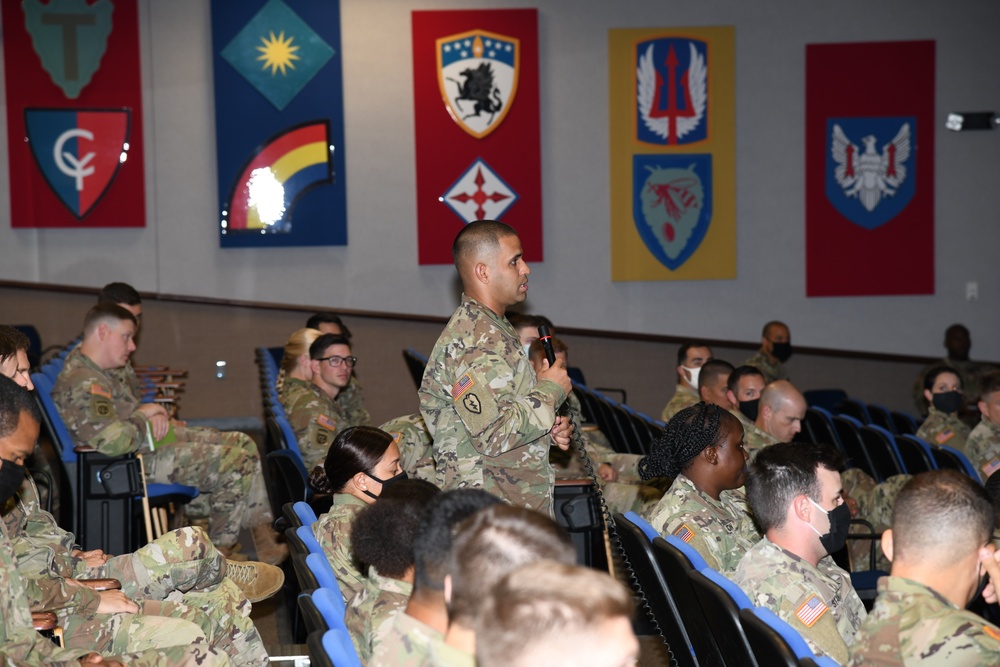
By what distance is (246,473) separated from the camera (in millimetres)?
5387

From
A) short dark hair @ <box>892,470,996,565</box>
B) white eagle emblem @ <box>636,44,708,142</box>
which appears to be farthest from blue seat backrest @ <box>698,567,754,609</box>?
white eagle emblem @ <box>636,44,708,142</box>

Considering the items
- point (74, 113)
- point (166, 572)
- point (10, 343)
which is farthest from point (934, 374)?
point (74, 113)

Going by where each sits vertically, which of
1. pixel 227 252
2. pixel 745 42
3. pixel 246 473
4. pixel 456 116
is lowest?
pixel 246 473

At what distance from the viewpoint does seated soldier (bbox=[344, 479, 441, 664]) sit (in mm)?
2273

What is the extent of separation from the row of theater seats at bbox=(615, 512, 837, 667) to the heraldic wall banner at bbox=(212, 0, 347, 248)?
21.4ft

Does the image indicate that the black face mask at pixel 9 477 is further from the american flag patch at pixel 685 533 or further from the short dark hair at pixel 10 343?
the american flag patch at pixel 685 533

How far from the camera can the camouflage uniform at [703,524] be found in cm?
300

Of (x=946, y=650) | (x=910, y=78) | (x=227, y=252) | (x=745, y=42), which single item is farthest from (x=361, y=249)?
(x=946, y=650)

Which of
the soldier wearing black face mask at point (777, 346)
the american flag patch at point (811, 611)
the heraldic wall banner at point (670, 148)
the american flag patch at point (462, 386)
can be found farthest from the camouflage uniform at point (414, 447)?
the heraldic wall banner at point (670, 148)

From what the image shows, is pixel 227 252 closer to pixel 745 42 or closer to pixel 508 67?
pixel 508 67

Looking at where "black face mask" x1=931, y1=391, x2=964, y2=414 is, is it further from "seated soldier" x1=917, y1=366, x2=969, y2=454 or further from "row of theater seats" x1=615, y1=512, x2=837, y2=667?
"row of theater seats" x1=615, y1=512, x2=837, y2=667

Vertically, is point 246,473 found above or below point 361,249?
below

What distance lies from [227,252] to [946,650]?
306 inches

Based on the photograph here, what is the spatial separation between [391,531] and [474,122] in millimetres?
7052
